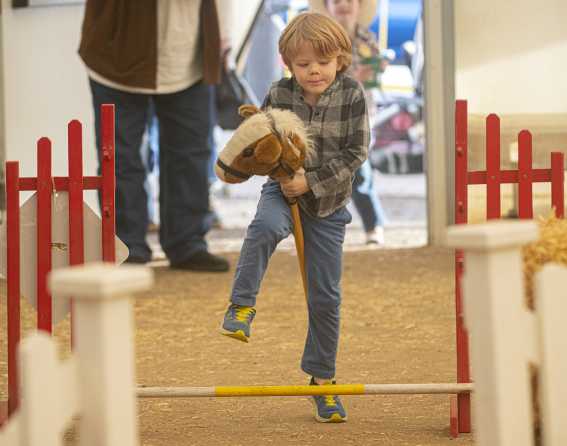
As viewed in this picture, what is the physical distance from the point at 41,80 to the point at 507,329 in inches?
258

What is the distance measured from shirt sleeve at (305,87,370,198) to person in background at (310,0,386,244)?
4.64m

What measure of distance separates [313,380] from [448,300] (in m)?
2.34

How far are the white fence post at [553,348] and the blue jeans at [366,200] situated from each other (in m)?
6.01

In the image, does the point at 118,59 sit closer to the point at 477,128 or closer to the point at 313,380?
the point at 477,128

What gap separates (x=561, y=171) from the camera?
3.62 m

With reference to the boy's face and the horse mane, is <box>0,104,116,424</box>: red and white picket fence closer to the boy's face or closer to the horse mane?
the horse mane

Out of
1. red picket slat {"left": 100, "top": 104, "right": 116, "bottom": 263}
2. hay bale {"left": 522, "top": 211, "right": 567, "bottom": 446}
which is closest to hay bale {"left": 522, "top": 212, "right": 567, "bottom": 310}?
hay bale {"left": 522, "top": 211, "right": 567, "bottom": 446}

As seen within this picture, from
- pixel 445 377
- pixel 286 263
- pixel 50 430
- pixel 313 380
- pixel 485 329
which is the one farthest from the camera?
pixel 286 263

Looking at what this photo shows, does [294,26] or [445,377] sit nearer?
[294,26]

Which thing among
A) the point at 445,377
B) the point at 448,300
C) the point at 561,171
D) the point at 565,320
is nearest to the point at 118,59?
the point at 448,300

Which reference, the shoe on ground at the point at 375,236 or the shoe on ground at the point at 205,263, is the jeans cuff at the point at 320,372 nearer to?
the shoe on ground at the point at 205,263

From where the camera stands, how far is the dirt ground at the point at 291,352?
3758 millimetres

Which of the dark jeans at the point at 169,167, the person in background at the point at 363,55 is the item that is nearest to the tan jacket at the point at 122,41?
the dark jeans at the point at 169,167

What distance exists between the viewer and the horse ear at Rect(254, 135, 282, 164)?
352 centimetres
